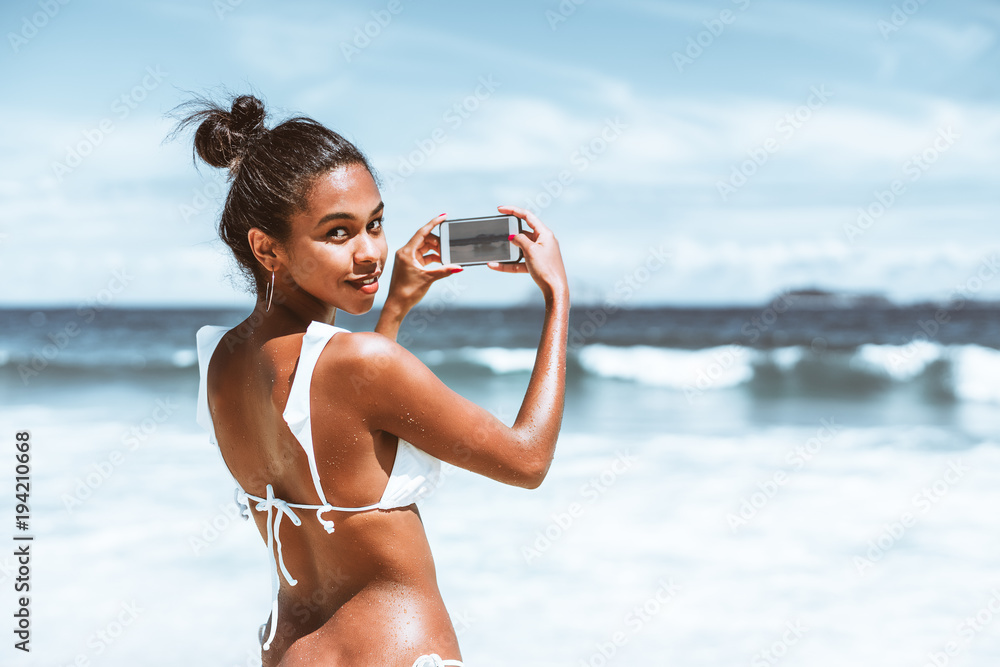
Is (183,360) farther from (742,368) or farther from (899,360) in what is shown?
(899,360)

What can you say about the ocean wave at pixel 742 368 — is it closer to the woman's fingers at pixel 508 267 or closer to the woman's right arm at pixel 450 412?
the woman's fingers at pixel 508 267

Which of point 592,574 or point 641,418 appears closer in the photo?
point 592,574

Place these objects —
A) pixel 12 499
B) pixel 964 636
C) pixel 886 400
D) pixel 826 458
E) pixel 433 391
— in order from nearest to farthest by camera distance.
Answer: pixel 433 391, pixel 964 636, pixel 12 499, pixel 826 458, pixel 886 400

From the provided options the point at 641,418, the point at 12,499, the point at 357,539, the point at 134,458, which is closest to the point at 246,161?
the point at 357,539

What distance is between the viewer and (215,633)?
4.68 meters

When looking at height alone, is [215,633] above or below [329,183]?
below

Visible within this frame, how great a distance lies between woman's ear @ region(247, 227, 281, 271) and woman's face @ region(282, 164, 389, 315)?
28mm

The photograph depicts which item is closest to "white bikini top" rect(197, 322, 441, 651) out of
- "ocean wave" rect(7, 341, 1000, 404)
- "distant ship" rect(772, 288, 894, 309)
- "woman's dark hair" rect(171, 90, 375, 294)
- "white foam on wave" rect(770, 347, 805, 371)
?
"woman's dark hair" rect(171, 90, 375, 294)

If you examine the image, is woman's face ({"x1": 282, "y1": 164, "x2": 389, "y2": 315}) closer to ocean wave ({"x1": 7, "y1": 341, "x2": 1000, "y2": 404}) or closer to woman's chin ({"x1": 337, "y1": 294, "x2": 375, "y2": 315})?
woman's chin ({"x1": 337, "y1": 294, "x2": 375, "y2": 315})

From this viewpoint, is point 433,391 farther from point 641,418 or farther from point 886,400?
point 886,400

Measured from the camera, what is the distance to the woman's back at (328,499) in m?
1.52

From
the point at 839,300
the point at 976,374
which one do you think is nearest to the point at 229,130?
the point at 976,374

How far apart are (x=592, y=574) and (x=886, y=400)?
311 inches

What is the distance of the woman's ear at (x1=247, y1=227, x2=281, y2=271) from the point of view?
1.61m
